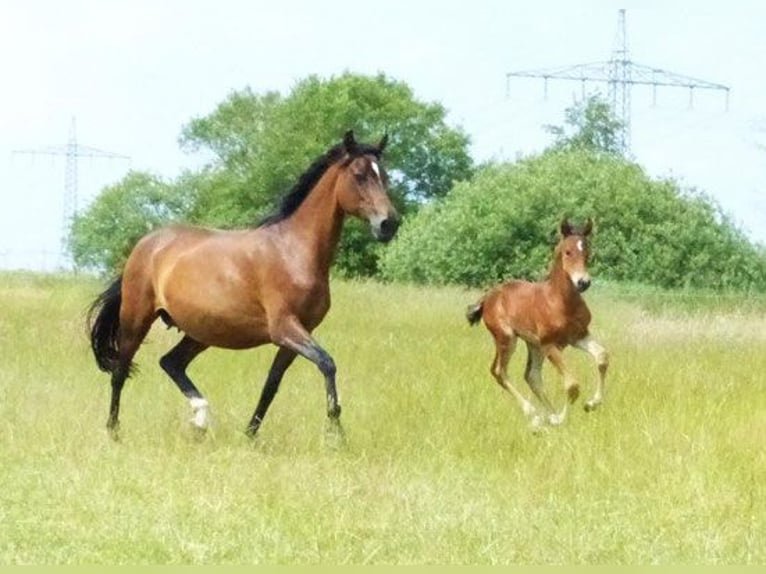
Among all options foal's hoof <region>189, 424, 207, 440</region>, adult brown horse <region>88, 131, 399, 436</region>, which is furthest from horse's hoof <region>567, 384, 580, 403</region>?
foal's hoof <region>189, 424, 207, 440</region>

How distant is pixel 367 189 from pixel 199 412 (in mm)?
2040

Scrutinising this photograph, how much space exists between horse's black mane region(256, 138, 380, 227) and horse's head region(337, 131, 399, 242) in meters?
0.07

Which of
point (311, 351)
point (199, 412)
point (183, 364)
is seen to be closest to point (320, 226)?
point (311, 351)

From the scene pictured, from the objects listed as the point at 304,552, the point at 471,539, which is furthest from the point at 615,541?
the point at 304,552

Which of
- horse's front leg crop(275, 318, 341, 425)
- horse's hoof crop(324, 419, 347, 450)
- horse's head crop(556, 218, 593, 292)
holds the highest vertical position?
horse's head crop(556, 218, 593, 292)

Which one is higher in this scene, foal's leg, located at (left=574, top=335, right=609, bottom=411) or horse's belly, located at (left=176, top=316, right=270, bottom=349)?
horse's belly, located at (left=176, top=316, right=270, bottom=349)

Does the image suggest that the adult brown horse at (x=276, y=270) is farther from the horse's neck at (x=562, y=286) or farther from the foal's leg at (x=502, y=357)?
the foal's leg at (x=502, y=357)

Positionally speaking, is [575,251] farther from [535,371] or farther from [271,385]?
[271,385]

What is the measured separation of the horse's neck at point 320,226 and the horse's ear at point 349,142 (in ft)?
0.61

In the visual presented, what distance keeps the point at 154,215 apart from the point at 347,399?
66872 mm

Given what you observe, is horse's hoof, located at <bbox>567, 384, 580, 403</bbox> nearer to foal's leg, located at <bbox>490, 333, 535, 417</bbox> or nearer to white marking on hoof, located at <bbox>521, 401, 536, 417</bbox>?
white marking on hoof, located at <bbox>521, 401, 536, 417</bbox>

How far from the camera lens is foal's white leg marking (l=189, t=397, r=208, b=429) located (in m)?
10.6

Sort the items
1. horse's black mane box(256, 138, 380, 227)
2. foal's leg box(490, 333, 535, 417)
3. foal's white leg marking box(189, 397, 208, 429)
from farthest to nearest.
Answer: foal's leg box(490, 333, 535, 417), foal's white leg marking box(189, 397, 208, 429), horse's black mane box(256, 138, 380, 227)

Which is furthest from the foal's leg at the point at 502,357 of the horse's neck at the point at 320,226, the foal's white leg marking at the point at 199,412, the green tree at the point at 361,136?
the green tree at the point at 361,136
